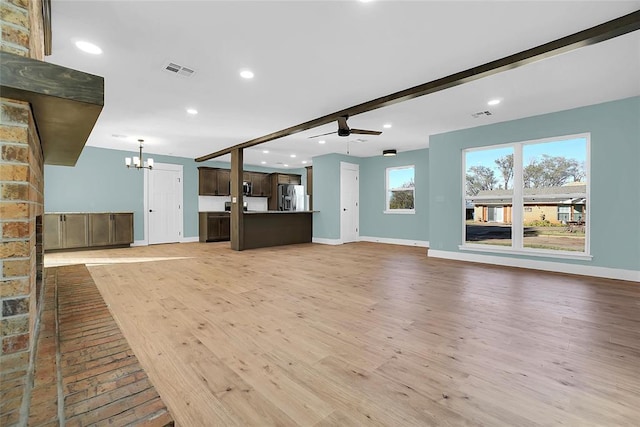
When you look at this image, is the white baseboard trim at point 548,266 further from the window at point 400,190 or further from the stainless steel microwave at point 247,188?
the stainless steel microwave at point 247,188

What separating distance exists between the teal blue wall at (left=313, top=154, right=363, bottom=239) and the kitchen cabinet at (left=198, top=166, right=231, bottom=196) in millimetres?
2884

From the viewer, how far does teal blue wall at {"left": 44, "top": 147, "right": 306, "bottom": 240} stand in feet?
21.2

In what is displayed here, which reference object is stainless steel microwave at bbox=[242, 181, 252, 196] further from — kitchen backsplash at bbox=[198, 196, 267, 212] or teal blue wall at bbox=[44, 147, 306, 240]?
teal blue wall at bbox=[44, 147, 306, 240]

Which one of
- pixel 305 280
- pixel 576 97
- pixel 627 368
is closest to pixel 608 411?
pixel 627 368

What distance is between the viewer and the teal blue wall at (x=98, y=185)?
645 cm

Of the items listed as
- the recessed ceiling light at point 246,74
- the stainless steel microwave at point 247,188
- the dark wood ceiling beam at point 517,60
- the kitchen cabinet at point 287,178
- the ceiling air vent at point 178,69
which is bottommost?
the stainless steel microwave at point 247,188

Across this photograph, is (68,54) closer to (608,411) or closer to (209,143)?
(209,143)

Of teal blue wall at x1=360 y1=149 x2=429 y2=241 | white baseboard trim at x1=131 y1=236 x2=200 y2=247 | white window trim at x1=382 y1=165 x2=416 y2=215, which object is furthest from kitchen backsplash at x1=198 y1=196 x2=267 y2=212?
white window trim at x1=382 y1=165 x2=416 y2=215

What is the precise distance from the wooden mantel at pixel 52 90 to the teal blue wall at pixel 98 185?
676 centimetres

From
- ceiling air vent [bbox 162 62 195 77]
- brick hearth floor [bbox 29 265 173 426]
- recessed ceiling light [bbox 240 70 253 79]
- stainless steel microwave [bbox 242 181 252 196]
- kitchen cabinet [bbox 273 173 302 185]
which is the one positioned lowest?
brick hearth floor [bbox 29 265 173 426]

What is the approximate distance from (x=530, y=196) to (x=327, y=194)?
4.83 metres

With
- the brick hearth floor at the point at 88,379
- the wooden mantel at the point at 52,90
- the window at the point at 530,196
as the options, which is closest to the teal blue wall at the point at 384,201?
the window at the point at 530,196

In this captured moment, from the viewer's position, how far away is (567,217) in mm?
4641

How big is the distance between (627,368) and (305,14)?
3.32 metres
